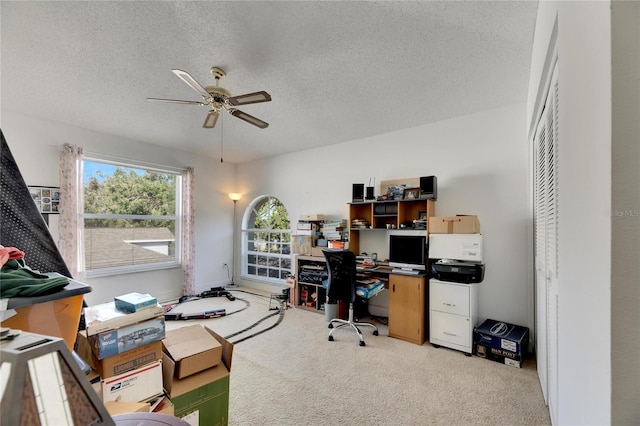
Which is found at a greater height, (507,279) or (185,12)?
(185,12)

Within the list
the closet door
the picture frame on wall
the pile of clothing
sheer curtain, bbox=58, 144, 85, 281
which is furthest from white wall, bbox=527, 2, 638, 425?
the picture frame on wall

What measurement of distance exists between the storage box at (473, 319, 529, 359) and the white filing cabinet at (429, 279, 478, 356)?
0.10 metres

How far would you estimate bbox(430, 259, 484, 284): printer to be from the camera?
2.64 m

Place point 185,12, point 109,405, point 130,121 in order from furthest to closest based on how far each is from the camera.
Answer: point 130,121, point 185,12, point 109,405

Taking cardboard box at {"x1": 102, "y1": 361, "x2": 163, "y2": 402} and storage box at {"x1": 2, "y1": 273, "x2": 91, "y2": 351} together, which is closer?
storage box at {"x1": 2, "y1": 273, "x2": 91, "y2": 351}

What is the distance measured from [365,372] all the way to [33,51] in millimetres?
3806

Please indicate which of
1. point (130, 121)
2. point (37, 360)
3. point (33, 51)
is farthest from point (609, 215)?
point (130, 121)

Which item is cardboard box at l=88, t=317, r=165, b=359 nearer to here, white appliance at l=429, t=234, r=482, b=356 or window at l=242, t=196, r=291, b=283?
white appliance at l=429, t=234, r=482, b=356

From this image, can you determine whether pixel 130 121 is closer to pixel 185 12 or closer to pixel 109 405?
pixel 185 12

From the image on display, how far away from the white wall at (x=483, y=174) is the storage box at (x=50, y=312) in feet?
11.5

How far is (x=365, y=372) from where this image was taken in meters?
2.33

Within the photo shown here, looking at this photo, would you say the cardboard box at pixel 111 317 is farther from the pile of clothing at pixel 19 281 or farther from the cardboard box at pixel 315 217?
the cardboard box at pixel 315 217

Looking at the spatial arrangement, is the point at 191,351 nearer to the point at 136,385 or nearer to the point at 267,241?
the point at 136,385

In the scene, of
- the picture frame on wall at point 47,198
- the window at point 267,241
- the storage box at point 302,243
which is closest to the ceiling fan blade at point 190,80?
the storage box at point 302,243
